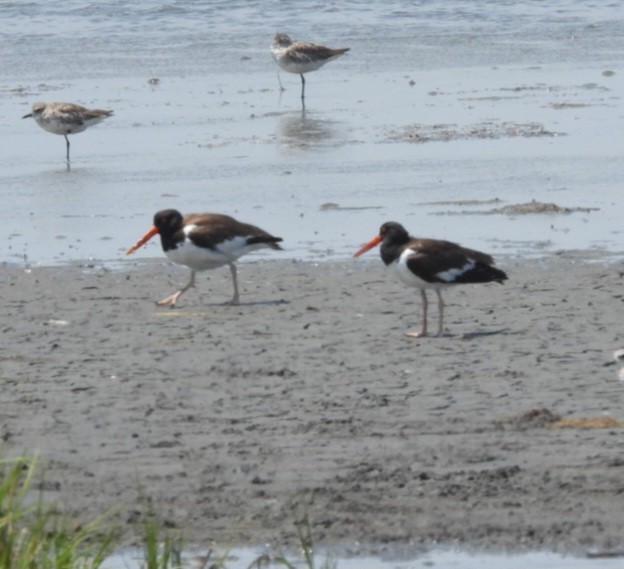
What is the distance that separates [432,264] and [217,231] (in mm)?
1947

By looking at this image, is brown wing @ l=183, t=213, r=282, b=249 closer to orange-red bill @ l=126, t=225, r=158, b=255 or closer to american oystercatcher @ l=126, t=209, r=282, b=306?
american oystercatcher @ l=126, t=209, r=282, b=306

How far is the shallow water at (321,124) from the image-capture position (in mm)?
14469

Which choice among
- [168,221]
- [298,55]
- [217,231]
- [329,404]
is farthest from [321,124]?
[329,404]

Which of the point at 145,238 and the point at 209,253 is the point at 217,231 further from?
the point at 145,238

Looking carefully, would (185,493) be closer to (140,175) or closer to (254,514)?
(254,514)

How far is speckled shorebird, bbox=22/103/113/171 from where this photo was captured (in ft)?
62.2

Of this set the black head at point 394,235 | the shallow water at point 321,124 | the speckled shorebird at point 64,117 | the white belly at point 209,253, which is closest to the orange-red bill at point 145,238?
the white belly at point 209,253

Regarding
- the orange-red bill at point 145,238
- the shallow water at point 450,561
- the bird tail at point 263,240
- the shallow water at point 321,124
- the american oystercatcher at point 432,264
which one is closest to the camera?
the shallow water at point 450,561

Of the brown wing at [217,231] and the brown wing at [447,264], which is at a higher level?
the brown wing at [447,264]

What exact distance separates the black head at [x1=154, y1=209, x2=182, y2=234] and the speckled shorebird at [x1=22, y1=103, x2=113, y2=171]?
24.0 ft

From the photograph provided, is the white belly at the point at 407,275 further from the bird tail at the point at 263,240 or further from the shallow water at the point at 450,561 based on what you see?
the shallow water at the point at 450,561

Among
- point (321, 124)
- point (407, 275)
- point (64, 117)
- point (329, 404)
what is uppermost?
point (329, 404)

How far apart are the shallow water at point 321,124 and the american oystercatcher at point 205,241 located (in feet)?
4.62

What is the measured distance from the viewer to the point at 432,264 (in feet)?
34.1
